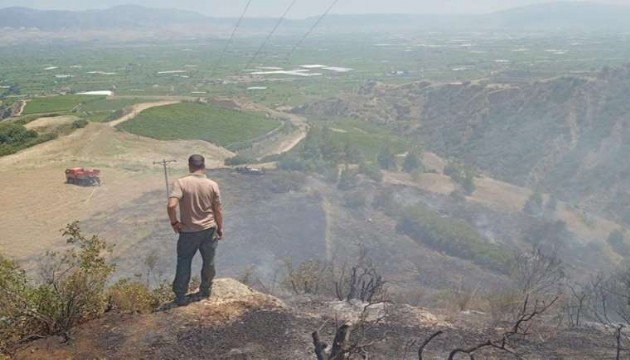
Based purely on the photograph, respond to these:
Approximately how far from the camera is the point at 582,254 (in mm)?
30000

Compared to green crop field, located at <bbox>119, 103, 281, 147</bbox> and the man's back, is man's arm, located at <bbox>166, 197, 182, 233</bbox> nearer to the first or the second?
the man's back

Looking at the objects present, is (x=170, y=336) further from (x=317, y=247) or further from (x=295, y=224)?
(x=295, y=224)

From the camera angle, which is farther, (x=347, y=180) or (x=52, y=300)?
(x=347, y=180)

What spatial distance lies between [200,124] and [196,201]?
1707 inches

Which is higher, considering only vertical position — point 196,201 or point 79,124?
point 196,201

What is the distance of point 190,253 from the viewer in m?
7.09

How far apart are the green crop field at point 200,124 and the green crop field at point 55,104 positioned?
48.7ft

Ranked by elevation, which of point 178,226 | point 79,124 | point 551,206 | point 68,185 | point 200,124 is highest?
point 178,226

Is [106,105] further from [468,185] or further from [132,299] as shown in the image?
[132,299]

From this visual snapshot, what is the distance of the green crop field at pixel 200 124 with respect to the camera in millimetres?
44250

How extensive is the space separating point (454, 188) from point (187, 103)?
28.3 metres

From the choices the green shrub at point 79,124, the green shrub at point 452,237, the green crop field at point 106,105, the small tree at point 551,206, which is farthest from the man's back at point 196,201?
the green crop field at point 106,105

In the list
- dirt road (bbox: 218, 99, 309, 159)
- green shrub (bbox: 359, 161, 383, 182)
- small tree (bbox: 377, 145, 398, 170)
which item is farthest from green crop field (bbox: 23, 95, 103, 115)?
green shrub (bbox: 359, 161, 383, 182)

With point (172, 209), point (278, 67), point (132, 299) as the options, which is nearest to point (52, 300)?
point (132, 299)
